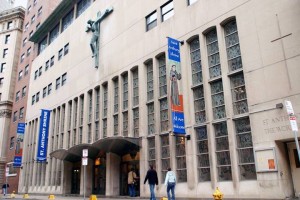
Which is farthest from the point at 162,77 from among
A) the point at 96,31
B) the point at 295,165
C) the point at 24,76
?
the point at 24,76

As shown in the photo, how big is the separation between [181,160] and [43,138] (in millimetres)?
20918

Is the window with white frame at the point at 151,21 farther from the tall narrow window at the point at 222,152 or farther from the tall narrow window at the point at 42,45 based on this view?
the tall narrow window at the point at 42,45

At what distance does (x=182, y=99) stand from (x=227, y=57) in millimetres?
3517

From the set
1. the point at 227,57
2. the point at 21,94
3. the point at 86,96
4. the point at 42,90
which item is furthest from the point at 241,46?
the point at 21,94

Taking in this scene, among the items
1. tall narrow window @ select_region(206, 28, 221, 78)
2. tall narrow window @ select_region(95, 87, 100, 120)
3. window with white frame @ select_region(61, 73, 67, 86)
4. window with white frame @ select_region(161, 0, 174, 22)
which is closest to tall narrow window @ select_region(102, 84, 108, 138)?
tall narrow window @ select_region(95, 87, 100, 120)

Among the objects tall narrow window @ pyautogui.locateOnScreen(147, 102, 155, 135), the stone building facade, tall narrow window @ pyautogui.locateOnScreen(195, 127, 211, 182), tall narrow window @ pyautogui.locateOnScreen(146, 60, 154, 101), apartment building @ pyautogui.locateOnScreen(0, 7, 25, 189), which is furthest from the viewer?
apartment building @ pyautogui.locateOnScreen(0, 7, 25, 189)

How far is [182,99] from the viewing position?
18000 mm

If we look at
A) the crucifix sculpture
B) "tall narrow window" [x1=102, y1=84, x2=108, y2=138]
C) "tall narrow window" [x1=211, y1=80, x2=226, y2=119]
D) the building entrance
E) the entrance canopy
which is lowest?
the building entrance

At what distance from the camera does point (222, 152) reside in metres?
15.8

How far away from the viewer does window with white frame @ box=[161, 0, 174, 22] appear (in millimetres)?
20875

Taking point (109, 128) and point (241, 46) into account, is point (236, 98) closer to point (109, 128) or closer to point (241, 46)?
point (241, 46)

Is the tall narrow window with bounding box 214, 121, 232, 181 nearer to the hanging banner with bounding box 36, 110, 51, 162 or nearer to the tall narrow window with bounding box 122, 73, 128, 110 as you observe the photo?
the tall narrow window with bounding box 122, 73, 128, 110

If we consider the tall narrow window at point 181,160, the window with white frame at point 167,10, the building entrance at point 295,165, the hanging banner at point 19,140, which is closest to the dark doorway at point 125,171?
the tall narrow window at point 181,160

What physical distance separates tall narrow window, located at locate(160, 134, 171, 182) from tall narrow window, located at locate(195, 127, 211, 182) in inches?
98.3
